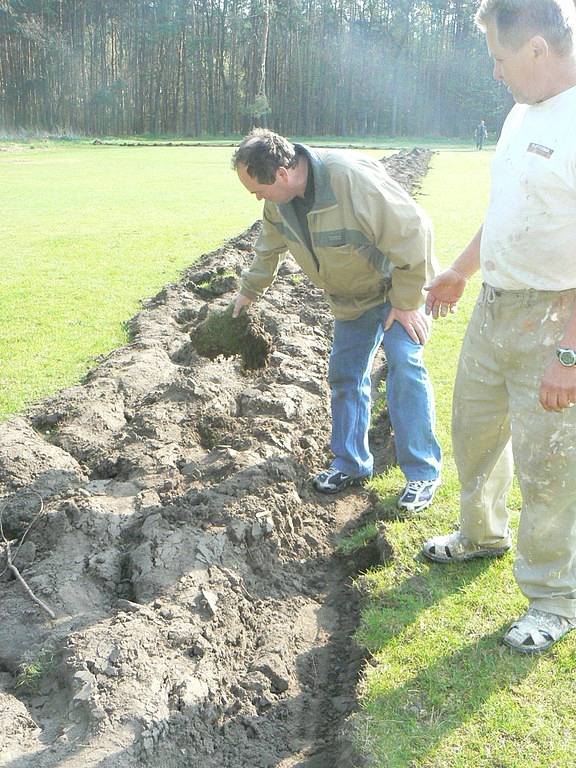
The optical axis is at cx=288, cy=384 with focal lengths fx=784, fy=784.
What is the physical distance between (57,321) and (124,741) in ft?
19.7

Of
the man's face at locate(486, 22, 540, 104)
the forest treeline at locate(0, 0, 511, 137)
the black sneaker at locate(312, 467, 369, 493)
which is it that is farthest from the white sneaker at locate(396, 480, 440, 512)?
the forest treeline at locate(0, 0, 511, 137)

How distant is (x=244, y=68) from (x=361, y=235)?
2105 inches

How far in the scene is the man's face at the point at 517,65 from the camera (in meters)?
2.67

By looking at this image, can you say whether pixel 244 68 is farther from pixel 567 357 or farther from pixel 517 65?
pixel 567 357

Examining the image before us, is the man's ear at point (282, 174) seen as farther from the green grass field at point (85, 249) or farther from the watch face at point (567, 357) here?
the green grass field at point (85, 249)

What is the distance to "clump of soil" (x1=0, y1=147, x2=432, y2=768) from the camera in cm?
285

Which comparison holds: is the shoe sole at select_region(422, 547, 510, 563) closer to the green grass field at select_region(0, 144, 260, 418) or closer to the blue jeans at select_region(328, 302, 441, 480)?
the blue jeans at select_region(328, 302, 441, 480)

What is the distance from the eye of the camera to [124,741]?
2664 millimetres

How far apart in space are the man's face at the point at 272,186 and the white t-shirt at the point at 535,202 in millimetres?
1096

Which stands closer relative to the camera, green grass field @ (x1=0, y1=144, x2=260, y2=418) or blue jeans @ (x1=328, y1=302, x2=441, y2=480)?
blue jeans @ (x1=328, y1=302, x2=441, y2=480)

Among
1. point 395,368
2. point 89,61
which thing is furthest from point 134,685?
point 89,61

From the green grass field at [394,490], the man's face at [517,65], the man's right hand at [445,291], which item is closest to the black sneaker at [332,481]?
the green grass field at [394,490]

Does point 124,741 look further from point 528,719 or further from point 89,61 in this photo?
point 89,61

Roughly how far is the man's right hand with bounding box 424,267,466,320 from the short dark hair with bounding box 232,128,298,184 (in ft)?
3.00
